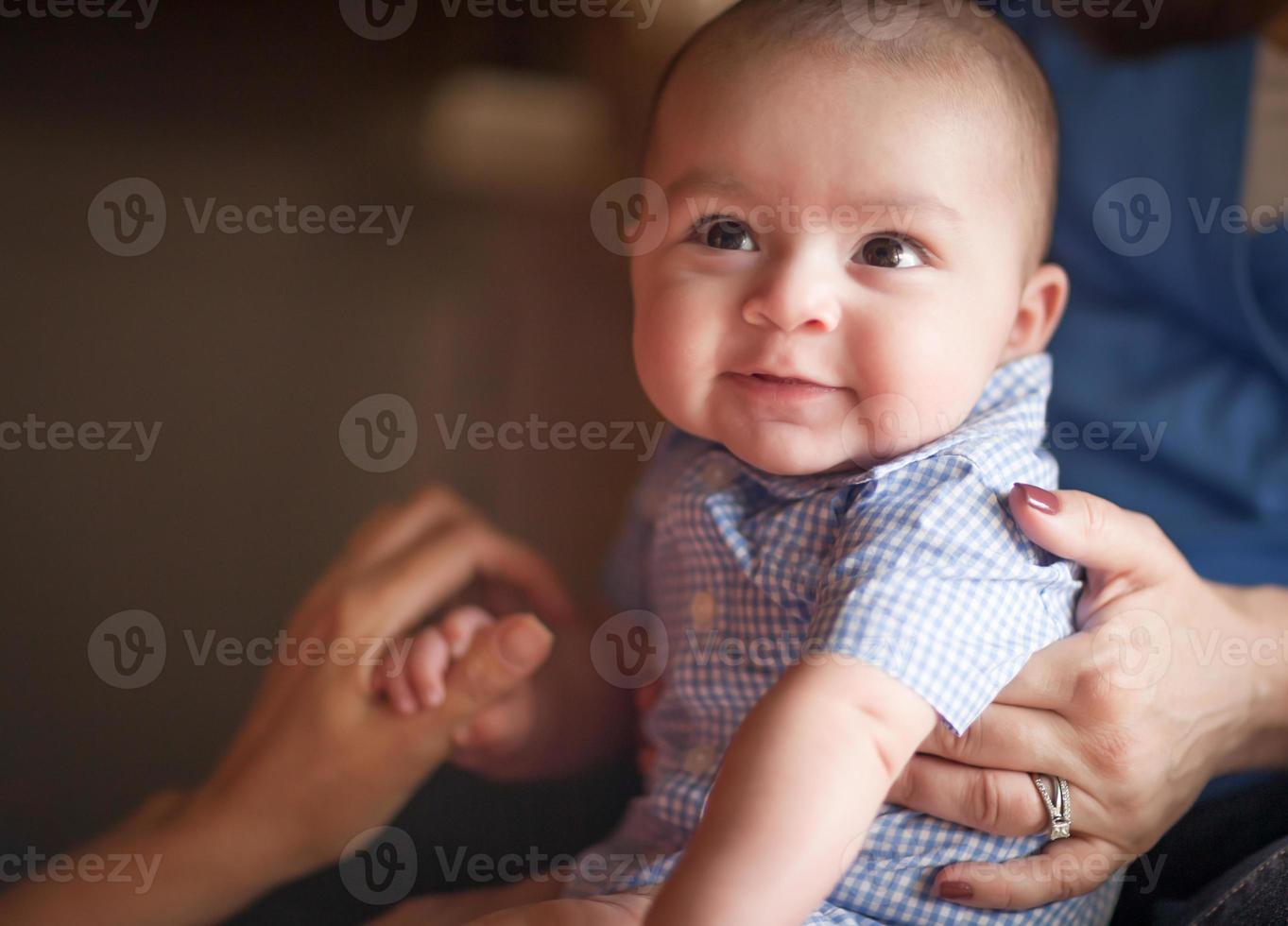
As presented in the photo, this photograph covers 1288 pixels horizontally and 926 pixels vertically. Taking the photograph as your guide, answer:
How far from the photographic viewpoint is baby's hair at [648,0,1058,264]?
0.68 metres

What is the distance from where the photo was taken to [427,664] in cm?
86

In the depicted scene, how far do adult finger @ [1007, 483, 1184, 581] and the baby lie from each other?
0.02 m

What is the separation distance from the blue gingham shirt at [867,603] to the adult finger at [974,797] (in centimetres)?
2

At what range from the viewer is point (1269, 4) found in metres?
1.06

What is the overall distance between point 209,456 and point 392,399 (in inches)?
8.0

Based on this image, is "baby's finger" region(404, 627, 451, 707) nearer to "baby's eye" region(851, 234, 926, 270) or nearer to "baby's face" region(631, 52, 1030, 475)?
"baby's face" region(631, 52, 1030, 475)

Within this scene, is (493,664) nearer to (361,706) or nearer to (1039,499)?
(361,706)

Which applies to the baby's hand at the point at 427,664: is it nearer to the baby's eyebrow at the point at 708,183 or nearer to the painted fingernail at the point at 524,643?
the painted fingernail at the point at 524,643

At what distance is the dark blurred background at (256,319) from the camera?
0.97 meters

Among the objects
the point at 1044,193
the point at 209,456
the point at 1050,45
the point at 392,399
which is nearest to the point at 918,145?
the point at 1044,193

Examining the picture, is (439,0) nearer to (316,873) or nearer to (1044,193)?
(1044,193)

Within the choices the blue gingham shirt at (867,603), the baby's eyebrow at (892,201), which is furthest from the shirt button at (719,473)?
the baby's eyebrow at (892,201)

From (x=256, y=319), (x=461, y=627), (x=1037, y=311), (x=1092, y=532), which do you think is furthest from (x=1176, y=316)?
(x=256, y=319)

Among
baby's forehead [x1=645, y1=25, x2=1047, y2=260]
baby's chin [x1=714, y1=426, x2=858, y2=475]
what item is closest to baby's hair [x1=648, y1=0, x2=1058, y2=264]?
baby's forehead [x1=645, y1=25, x2=1047, y2=260]
